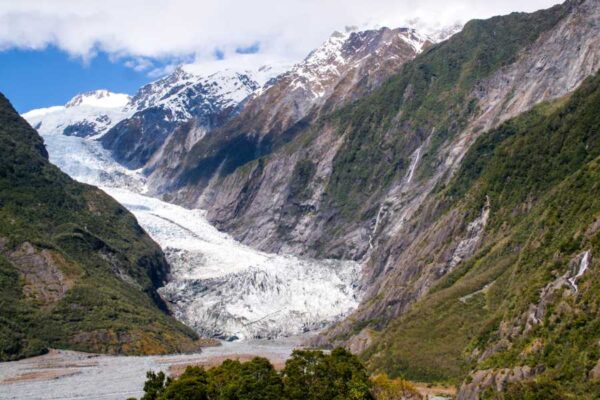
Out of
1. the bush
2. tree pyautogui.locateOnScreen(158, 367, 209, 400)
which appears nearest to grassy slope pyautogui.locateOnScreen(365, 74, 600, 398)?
the bush

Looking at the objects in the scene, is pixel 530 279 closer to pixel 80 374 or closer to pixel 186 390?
pixel 186 390

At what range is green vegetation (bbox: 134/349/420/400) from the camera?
97.9m

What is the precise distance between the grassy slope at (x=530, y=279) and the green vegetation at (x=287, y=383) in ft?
52.5

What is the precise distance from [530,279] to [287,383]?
41375 millimetres

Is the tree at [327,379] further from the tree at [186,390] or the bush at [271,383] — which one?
the tree at [186,390]

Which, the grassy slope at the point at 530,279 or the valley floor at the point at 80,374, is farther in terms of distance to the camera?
the valley floor at the point at 80,374

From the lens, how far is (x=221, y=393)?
98.6 meters

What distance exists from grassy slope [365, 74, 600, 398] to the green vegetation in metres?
16.0

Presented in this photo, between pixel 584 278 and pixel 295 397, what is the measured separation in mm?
35384

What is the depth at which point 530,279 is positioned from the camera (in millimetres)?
125062

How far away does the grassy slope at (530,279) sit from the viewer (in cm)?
9556

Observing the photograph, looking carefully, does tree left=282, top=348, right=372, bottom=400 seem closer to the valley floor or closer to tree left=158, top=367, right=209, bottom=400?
tree left=158, top=367, right=209, bottom=400

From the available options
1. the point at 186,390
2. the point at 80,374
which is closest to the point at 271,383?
the point at 186,390

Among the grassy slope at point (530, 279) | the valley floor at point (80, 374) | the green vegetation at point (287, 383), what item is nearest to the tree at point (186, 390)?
the green vegetation at point (287, 383)
